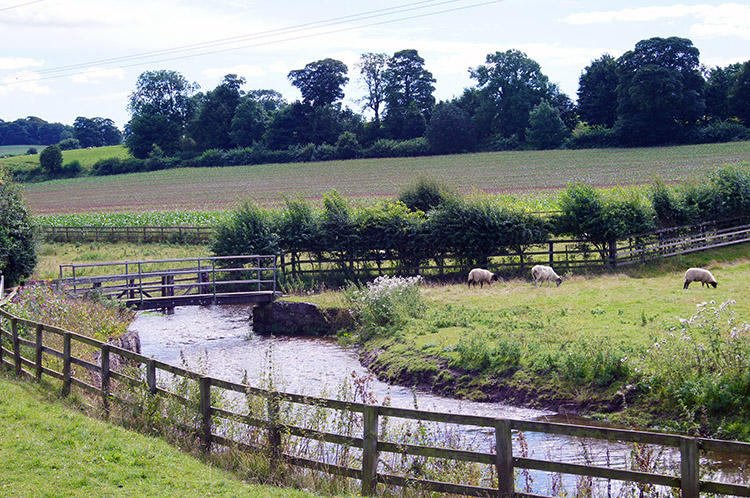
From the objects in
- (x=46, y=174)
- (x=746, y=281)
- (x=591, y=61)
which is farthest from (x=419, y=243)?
(x=46, y=174)

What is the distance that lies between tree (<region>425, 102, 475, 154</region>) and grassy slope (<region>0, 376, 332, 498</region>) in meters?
90.0

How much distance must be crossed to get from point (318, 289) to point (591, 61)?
82.1 meters

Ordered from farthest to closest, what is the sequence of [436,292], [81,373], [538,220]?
[538,220] → [436,292] → [81,373]

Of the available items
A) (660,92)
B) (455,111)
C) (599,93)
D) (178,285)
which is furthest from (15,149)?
(178,285)

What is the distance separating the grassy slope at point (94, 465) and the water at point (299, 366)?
1698 mm

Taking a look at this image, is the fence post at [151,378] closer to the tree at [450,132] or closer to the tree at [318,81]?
the tree at [450,132]

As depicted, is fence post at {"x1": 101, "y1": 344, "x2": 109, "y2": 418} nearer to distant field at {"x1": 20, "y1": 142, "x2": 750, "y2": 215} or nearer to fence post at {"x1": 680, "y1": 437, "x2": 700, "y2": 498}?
fence post at {"x1": 680, "y1": 437, "x2": 700, "y2": 498}

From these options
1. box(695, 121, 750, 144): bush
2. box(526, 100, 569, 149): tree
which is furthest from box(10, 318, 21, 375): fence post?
box(526, 100, 569, 149): tree

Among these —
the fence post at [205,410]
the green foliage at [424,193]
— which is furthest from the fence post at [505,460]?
the green foliage at [424,193]

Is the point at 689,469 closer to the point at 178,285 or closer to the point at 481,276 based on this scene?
the point at 481,276

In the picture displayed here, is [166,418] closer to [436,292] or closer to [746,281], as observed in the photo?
[436,292]

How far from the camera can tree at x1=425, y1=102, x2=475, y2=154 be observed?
3816 inches

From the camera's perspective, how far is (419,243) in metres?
31.0

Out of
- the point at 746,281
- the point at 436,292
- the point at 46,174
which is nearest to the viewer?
the point at 746,281
